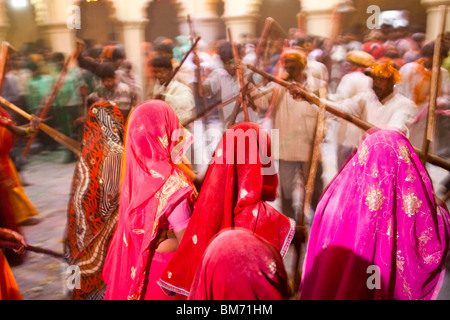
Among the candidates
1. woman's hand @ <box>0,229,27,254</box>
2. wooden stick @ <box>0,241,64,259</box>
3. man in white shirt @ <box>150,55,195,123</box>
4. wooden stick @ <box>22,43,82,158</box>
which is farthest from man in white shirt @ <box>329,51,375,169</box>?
woman's hand @ <box>0,229,27,254</box>

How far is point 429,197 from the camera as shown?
164cm

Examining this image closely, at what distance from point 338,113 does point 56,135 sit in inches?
54.9

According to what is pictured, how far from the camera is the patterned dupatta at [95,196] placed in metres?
2.00

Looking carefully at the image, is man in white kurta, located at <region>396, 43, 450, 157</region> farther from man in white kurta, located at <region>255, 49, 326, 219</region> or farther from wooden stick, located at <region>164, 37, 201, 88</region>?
wooden stick, located at <region>164, 37, 201, 88</region>

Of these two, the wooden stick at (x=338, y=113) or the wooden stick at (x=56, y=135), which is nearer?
the wooden stick at (x=338, y=113)

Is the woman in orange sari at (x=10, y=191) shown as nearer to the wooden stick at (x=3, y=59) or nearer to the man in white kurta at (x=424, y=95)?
the wooden stick at (x=3, y=59)

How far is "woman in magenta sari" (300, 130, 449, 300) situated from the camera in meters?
1.61

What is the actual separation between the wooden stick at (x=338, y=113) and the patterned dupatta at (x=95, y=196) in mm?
729

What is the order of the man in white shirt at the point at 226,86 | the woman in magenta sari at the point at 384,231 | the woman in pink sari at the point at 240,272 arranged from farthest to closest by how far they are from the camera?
the man in white shirt at the point at 226,86 < the woman in magenta sari at the point at 384,231 < the woman in pink sari at the point at 240,272

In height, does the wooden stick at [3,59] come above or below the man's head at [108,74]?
above

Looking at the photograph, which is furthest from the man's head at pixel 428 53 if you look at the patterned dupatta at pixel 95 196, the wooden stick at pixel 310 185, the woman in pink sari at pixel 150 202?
the patterned dupatta at pixel 95 196

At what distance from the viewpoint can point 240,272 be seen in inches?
48.9
